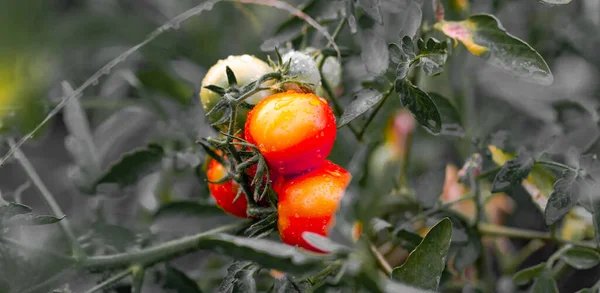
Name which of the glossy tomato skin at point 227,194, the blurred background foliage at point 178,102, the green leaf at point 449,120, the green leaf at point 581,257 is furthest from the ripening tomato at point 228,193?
the green leaf at point 581,257

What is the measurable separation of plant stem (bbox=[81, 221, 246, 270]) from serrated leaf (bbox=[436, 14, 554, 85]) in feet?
0.99

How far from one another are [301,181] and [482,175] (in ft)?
0.89

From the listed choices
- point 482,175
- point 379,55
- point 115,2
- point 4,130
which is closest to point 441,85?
point 482,175

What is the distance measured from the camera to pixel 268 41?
718 millimetres

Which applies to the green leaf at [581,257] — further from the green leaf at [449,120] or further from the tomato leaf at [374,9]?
the tomato leaf at [374,9]

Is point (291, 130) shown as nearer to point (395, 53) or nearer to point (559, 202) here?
point (395, 53)

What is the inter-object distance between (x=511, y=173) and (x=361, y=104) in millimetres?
180

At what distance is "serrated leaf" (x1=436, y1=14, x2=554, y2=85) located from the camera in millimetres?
576

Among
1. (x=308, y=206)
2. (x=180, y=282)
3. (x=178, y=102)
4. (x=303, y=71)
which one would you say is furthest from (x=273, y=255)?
(x=178, y=102)

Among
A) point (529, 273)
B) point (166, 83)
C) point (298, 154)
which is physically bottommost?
point (529, 273)

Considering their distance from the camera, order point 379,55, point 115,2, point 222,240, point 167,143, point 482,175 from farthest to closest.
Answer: point 115,2 < point 167,143 < point 482,175 < point 379,55 < point 222,240

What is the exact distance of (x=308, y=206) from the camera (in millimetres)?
557

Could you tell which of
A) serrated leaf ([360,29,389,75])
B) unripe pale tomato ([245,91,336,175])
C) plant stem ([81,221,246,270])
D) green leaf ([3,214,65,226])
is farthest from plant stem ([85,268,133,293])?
serrated leaf ([360,29,389,75])

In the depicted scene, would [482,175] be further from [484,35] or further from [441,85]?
[441,85]
